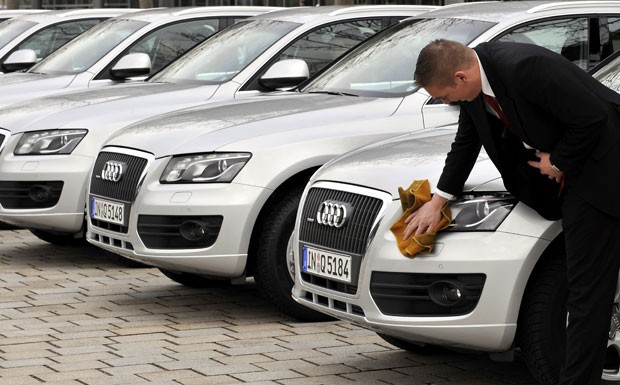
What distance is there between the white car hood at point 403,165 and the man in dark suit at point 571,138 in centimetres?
46

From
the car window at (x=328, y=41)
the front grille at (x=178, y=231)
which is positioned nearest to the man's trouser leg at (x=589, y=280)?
the front grille at (x=178, y=231)

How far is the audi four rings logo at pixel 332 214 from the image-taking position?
6.11 metres

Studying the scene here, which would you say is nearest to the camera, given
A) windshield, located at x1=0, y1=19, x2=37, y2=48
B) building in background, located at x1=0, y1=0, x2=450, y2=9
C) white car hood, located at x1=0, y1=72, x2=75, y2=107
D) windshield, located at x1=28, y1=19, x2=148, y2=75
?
white car hood, located at x1=0, y1=72, x2=75, y2=107

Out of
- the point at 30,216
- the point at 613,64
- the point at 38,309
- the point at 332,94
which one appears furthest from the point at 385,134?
the point at 30,216

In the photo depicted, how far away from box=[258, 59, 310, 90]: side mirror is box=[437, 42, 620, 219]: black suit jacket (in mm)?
3846

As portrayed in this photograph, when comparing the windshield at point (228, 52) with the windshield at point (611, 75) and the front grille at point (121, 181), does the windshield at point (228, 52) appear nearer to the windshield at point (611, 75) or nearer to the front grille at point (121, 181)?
the front grille at point (121, 181)

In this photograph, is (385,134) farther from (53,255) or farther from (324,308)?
(53,255)

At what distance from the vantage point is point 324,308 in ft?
20.5

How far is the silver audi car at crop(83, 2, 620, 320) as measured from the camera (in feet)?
24.7

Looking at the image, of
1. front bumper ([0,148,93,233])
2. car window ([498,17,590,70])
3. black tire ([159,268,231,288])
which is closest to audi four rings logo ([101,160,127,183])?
black tire ([159,268,231,288])

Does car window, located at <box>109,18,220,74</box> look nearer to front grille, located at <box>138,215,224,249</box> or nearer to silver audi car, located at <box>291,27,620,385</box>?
front grille, located at <box>138,215,224,249</box>

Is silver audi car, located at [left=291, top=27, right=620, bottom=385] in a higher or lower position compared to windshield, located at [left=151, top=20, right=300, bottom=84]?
lower

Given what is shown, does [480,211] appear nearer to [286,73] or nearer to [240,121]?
[240,121]

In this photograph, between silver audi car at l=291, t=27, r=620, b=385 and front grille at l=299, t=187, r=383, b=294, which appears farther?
front grille at l=299, t=187, r=383, b=294
